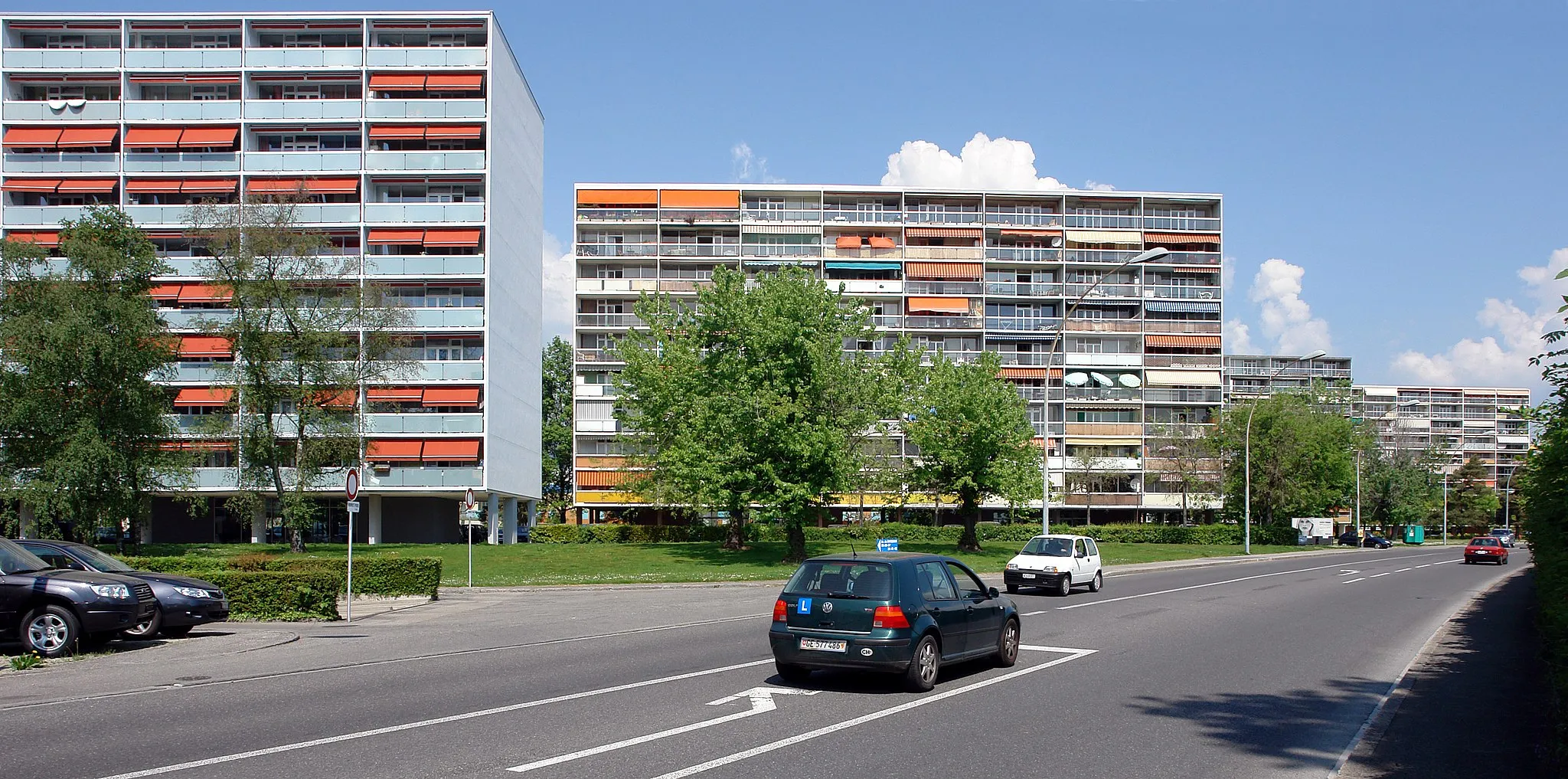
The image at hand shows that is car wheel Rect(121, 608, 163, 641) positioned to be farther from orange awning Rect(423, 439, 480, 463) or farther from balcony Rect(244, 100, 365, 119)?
balcony Rect(244, 100, 365, 119)

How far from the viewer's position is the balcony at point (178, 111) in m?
59.2

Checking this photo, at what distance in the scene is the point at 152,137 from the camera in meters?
59.6

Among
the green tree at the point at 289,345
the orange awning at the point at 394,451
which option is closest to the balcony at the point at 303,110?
the green tree at the point at 289,345

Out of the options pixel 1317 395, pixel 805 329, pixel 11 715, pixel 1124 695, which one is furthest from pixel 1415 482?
pixel 11 715

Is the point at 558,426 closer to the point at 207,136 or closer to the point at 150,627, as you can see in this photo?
the point at 207,136

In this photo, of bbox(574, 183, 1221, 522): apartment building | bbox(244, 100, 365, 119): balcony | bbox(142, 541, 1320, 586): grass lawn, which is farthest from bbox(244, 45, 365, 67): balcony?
bbox(142, 541, 1320, 586): grass lawn

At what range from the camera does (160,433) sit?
1647 inches

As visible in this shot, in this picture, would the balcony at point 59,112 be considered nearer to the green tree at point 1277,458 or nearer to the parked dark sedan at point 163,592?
the parked dark sedan at point 163,592

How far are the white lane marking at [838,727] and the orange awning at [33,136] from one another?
211 ft

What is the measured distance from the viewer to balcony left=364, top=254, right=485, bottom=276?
58.5m

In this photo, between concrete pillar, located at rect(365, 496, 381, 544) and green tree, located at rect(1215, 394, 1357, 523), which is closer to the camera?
concrete pillar, located at rect(365, 496, 381, 544)

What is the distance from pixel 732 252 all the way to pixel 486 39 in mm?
28689

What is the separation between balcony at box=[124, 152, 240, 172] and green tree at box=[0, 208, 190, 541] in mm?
17568

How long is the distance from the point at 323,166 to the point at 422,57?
7.97 metres
